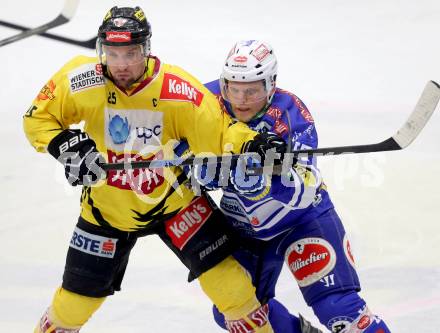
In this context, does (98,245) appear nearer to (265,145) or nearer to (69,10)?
(265,145)

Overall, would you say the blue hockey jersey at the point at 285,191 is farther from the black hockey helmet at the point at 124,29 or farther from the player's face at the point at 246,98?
the black hockey helmet at the point at 124,29

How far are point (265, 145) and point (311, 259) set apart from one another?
59 cm

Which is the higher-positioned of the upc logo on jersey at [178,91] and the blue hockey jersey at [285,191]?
the upc logo on jersey at [178,91]

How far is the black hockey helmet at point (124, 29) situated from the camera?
12.1 ft

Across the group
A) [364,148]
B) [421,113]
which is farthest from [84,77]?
[421,113]

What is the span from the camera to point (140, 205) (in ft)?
12.9

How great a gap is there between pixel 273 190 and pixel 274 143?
29cm

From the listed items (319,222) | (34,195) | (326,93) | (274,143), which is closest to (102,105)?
(274,143)

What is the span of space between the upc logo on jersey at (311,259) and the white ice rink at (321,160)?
0.84 metres

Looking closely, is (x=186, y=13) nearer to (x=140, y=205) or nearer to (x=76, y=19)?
(x=76, y=19)

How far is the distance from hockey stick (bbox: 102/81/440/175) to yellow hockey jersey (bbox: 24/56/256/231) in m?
0.09

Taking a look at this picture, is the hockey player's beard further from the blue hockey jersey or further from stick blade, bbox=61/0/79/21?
stick blade, bbox=61/0/79/21

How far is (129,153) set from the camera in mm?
3844

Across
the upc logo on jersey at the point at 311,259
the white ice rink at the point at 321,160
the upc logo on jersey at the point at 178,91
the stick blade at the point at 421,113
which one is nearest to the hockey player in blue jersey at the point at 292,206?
the upc logo on jersey at the point at 311,259
